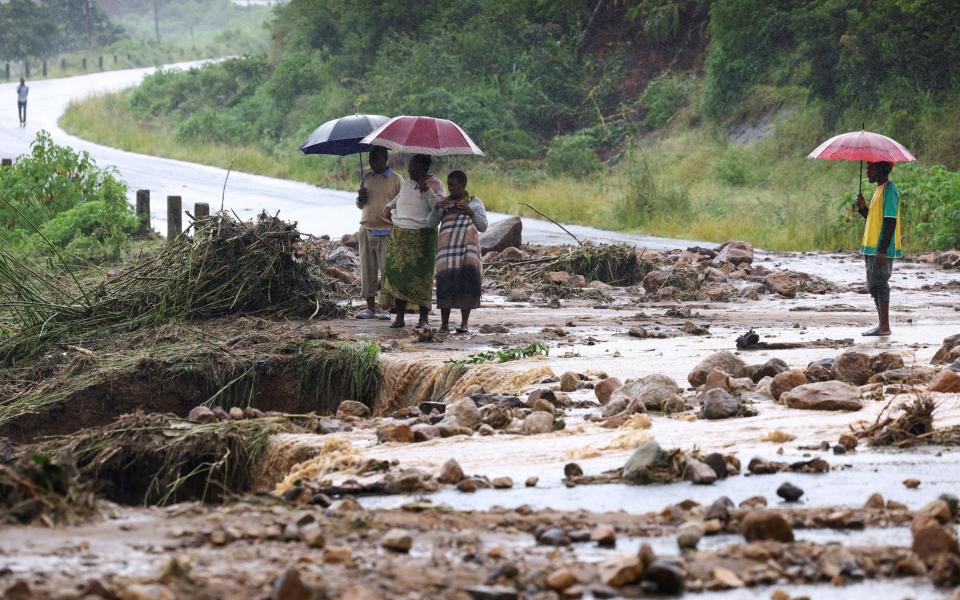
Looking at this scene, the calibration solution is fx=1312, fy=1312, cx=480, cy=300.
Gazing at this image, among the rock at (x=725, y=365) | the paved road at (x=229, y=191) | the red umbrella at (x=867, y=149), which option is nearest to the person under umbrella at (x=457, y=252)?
the rock at (x=725, y=365)

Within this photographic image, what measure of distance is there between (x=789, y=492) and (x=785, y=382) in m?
2.40

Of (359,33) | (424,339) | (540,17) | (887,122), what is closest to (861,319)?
(424,339)

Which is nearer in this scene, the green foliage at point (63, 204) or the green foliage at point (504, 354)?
the green foliage at point (504, 354)

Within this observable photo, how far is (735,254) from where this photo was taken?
16.5 metres

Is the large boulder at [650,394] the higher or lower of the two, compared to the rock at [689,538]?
lower

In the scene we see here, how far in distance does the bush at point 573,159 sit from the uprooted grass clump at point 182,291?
60.2ft

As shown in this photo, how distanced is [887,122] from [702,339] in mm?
16387

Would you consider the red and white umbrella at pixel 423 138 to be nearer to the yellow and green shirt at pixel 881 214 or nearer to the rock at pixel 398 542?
the yellow and green shirt at pixel 881 214

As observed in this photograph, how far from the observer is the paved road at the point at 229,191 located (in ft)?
69.6

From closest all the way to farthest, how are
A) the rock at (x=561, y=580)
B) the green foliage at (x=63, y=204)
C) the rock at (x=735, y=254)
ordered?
the rock at (x=561, y=580), the rock at (x=735, y=254), the green foliage at (x=63, y=204)

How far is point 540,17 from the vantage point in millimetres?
37750

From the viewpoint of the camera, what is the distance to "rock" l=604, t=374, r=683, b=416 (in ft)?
25.1

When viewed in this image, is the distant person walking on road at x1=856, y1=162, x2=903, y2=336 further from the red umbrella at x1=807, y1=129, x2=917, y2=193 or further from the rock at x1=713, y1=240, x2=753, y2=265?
the rock at x1=713, y1=240, x2=753, y2=265

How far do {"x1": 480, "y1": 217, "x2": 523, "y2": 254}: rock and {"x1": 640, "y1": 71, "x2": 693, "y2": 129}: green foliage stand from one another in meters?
16.1
